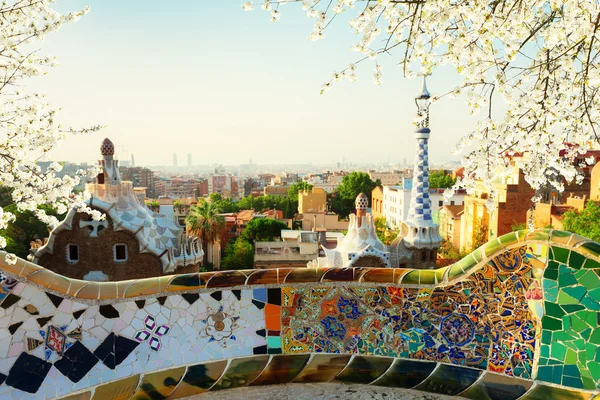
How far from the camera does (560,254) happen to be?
3.10m

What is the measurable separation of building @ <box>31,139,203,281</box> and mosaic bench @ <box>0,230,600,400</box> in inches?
265

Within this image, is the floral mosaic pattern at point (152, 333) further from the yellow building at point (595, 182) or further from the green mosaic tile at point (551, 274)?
the yellow building at point (595, 182)

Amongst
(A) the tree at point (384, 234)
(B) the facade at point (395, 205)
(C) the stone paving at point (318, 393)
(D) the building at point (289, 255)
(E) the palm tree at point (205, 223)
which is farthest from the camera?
(B) the facade at point (395, 205)

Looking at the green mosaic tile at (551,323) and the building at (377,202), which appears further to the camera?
the building at (377,202)

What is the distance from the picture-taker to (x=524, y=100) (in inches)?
→ 131

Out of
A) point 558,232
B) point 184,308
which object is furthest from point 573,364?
point 184,308

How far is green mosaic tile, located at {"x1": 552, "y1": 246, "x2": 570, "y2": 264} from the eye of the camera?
3086 mm

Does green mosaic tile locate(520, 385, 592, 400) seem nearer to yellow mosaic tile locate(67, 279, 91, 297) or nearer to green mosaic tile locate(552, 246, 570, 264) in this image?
green mosaic tile locate(552, 246, 570, 264)

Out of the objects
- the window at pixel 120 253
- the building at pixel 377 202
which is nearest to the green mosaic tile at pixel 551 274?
the window at pixel 120 253

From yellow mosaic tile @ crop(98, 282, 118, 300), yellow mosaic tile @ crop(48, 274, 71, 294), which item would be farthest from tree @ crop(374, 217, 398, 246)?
yellow mosaic tile @ crop(48, 274, 71, 294)

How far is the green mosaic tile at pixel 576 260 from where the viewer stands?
3047 mm

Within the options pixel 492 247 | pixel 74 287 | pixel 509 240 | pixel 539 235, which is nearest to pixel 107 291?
pixel 74 287

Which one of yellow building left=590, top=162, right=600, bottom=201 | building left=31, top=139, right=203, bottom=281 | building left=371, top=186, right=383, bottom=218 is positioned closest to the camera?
building left=31, top=139, right=203, bottom=281

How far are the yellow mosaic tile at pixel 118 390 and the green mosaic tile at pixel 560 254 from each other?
8.78ft
